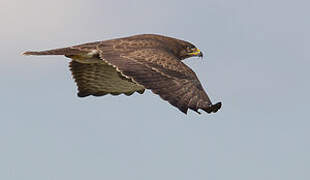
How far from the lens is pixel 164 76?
545 inches

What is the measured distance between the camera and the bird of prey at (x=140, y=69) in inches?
519

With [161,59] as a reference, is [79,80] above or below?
below

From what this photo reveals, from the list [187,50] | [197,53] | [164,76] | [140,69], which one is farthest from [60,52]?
[197,53]

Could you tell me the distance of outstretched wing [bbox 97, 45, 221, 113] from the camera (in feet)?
42.2

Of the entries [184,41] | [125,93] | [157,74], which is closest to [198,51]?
[184,41]

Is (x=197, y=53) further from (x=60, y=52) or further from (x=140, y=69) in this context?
(x=140, y=69)

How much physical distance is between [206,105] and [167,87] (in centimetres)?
88

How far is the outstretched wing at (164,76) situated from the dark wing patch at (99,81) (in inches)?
91.7

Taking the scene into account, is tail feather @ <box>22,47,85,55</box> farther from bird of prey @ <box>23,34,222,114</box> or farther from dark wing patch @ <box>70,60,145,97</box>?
dark wing patch @ <box>70,60,145,97</box>

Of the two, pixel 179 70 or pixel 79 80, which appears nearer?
pixel 179 70

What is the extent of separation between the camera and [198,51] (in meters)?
18.8

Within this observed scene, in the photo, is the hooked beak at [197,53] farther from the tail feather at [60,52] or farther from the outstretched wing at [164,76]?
the tail feather at [60,52]

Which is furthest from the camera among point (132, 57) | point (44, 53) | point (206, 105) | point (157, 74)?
point (44, 53)

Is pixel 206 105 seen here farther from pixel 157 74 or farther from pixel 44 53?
pixel 44 53
